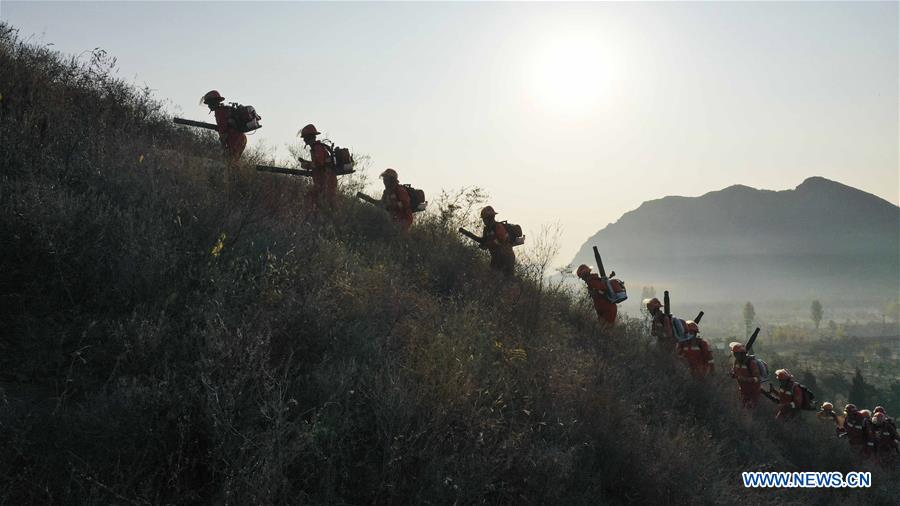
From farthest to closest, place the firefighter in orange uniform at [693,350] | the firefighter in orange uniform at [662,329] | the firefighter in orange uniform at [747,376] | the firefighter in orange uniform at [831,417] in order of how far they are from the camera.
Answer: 1. the firefighter in orange uniform at [831,417]
2. the firefighter in orange uniform at [747,376]
3. the firefighter in orange uniform at [693,350]
4. the firefighter in orange uniform at [662,329]

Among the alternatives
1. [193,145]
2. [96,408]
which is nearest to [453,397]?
[96,408]

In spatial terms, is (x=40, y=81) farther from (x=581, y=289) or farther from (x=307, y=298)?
(x=581, y=289)

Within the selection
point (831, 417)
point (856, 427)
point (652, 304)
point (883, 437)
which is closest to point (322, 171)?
point (652, 304)

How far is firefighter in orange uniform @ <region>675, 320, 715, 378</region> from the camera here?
45.1ft

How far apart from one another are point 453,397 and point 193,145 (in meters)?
9.14

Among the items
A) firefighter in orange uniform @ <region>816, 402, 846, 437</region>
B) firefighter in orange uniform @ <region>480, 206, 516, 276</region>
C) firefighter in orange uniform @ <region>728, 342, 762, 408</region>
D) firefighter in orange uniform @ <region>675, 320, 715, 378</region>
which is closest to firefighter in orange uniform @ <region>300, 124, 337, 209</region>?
firefighter in orange uniform @ <region>480, 206, 516, 276</region>

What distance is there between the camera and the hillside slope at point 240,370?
11.0 feet

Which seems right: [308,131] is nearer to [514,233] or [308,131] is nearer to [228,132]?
[228,132]

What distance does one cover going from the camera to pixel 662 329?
1367 cm

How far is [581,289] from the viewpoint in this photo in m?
13.3

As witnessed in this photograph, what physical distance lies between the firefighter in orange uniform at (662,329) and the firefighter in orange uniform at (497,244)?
444 centimetres

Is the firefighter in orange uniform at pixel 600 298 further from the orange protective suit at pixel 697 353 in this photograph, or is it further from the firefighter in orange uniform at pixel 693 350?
the orange protective suit at pixel 697 353

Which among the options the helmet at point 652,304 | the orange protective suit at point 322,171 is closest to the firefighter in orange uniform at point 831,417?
the helmet at point 652,304

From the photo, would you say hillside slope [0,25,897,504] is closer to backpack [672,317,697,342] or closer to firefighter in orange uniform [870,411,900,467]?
backpack [672,317,697,342]
